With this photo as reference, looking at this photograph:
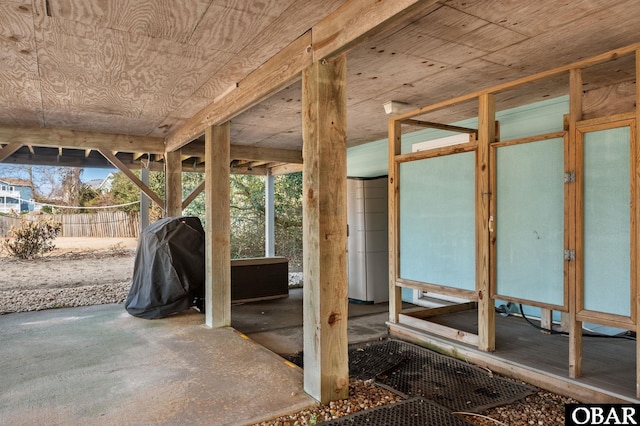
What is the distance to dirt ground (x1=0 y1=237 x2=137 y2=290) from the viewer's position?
22.4 ft

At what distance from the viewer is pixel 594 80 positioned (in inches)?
128

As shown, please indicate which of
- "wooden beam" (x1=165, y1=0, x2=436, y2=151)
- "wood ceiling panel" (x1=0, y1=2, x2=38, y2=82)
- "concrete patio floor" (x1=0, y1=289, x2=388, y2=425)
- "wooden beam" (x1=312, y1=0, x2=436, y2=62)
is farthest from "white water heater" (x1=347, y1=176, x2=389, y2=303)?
"wood ceiling panel" (x1=0, y1=2, x2=38, y2=82)

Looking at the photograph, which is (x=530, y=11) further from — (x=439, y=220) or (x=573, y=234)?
(x=439, y=220)

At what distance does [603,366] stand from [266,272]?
169 inches

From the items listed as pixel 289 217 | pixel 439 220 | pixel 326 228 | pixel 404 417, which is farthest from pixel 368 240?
pixel 289 217

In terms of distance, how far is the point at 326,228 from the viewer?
2395 millimetres

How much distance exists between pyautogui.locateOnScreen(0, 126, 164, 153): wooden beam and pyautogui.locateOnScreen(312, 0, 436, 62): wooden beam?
404 cm

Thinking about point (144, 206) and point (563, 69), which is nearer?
point (563, 69)

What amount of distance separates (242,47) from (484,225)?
2206 millimetres

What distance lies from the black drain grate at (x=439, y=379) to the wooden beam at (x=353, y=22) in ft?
7.02

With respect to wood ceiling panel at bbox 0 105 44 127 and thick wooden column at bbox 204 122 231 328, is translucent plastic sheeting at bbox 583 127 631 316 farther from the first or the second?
wood ceiling panel at bbox 0 105 44 127

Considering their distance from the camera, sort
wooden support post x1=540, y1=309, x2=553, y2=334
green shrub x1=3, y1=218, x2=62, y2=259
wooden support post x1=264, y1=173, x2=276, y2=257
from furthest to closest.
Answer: wooden support post x1=264, y1=173, x2=276, y2=257, green shrub x1=3, y1=218, x2=62, y2=259, wooden support post x1=540, y1=309, x2=553, y2=334

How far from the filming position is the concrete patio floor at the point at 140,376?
225cm

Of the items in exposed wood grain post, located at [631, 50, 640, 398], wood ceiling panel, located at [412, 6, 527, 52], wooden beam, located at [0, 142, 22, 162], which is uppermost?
wood ceiling panel, located at [412, 6, 527, 52]
